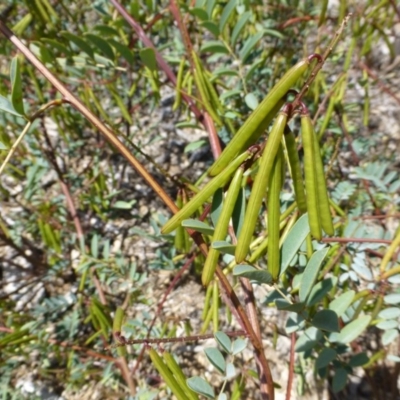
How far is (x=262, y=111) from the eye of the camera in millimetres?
408

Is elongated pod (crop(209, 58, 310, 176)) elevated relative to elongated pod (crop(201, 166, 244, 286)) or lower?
elevated

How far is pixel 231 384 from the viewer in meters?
1.14

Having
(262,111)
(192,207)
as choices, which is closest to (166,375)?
(192,207)

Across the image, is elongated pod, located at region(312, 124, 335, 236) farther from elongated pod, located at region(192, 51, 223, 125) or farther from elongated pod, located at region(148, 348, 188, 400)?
elongated pod, located at region(192, 51, 223, 125)

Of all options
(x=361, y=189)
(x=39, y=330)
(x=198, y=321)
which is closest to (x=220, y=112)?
(x=361, y=189)

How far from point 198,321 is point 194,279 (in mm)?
126

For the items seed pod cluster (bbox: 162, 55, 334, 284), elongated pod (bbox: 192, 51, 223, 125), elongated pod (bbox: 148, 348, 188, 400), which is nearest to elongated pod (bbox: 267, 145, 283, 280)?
seed pod cluster (bbox: 162, 55, 334, 284)

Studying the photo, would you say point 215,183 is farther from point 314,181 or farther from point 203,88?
point 203,88

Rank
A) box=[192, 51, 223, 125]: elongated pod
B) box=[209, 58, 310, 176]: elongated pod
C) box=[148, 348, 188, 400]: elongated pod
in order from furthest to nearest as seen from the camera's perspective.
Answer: box=[192, 51, 223, 125]: elongated pod → box=[148, 348, 188, 400]: elongated pod → box=[209, 58, 310, 176]: elongated pod

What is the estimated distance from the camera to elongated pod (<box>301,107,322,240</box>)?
40 centimetres

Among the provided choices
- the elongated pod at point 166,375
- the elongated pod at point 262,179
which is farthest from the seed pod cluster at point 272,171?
the elongated pod at point 166,375

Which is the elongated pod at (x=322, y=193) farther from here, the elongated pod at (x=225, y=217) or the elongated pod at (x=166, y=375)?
the elongated pod at (x=166, y=375)

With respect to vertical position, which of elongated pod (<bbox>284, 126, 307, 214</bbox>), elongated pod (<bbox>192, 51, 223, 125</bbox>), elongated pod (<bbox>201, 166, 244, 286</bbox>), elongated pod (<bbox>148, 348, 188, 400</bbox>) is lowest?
elongated pod (<bbox>148, 348, 188, 400</bbox>)

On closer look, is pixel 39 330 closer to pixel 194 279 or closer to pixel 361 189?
pixel 194 279
